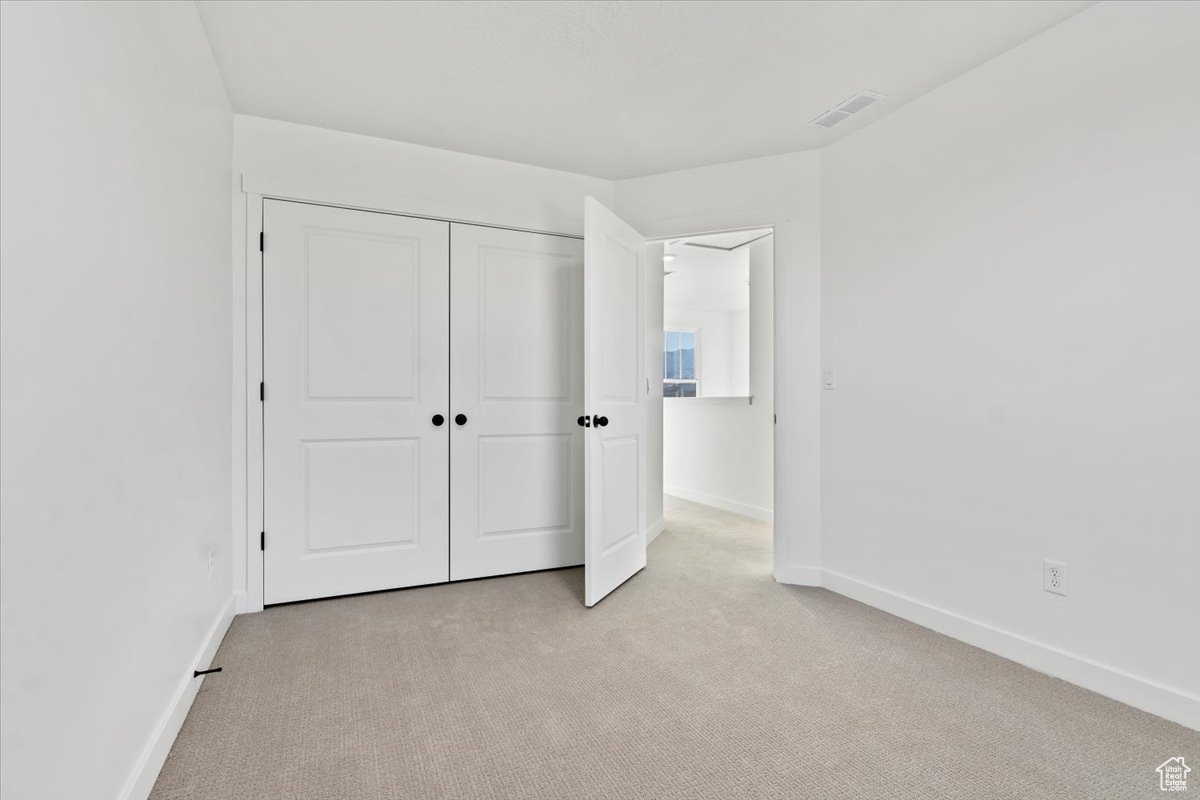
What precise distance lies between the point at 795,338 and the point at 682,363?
19.2 feet

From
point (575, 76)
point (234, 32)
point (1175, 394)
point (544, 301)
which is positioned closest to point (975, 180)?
point (1175, 394)

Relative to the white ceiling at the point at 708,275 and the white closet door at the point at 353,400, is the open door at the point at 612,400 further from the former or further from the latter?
the white ceiling at the point at 708,275

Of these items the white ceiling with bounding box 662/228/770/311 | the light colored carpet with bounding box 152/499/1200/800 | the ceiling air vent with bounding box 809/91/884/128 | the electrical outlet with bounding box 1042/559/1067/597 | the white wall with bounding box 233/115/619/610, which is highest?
the white ceiling with bounding box 662/228/770/311

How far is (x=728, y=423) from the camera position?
528cm

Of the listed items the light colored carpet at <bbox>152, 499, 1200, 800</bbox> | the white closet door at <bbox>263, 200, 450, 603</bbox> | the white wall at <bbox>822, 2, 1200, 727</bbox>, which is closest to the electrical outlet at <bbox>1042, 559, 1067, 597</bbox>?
the white wall at <bbox>822, 2, 1200, 727</bbox>

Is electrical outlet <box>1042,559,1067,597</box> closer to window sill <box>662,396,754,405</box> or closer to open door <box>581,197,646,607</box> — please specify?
open door <box>581,197,646,607</box>

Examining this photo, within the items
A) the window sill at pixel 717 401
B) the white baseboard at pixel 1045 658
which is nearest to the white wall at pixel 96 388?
the white baseboard at pixel 1045 658

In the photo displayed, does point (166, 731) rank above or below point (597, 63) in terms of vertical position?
below

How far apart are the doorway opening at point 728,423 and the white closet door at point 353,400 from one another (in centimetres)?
165

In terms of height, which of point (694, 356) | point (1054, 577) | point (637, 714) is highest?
point (694, 356)

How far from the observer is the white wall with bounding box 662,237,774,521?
4.84 m

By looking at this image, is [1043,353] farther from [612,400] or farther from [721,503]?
[721,503]

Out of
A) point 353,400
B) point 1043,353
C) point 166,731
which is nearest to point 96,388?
point 166,731

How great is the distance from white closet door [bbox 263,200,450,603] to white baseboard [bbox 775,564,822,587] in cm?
Answer: 188
